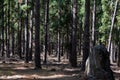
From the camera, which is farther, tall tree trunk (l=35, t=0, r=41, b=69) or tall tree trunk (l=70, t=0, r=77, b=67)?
tall tree trunk (l=70, t=0, r=77, b=67)

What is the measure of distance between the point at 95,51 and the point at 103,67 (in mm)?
863

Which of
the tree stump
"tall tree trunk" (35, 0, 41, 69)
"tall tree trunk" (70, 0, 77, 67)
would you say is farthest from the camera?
"tall tree trunk" (70, 0, 77, 67)

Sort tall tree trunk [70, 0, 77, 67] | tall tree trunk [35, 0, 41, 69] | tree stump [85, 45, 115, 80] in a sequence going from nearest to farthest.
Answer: tree stump [85, 45, 115, 80] < tall tree trunk [35, 0, 41, 69] < tall tree trunk [70, 0, 77, 67]

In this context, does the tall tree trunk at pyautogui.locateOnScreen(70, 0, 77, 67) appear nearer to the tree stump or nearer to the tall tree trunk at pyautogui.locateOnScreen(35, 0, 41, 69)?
the tall tree trunk at pyautogui.locateOnScreen(35, 0, 41, 69)

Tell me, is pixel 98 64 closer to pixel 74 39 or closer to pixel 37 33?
pixel 37 33

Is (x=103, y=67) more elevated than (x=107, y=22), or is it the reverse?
(x=107, y=22)

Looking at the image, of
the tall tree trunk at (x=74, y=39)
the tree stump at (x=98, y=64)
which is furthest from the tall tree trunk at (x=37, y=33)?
the tree stump at (x=98, y=64)

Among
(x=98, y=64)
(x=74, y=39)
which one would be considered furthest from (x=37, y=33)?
(x=98, y=64)

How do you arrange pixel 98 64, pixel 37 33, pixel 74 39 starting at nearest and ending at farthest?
pixel 98 64, pixel 37 33, pixel 74 39

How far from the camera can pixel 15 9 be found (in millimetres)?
43219

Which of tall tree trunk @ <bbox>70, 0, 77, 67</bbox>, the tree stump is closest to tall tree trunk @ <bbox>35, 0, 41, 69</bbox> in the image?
tall tree trunk @ <bbox>70, 0, 77, 67</bbox>

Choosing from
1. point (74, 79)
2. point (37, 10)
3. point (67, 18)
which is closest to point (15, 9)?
point (67, 18)

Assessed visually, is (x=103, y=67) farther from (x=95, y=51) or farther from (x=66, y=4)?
(x=66, y=4)

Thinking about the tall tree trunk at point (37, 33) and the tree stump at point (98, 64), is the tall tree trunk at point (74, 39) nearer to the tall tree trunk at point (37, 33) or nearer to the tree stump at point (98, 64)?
the tall tree trunk at point (37, 33)
